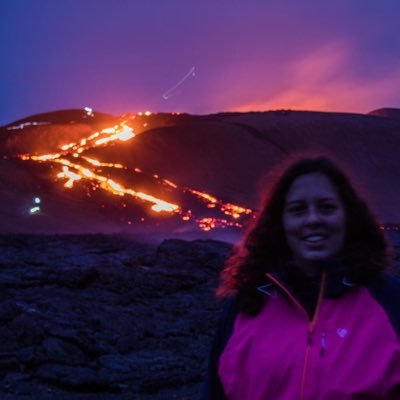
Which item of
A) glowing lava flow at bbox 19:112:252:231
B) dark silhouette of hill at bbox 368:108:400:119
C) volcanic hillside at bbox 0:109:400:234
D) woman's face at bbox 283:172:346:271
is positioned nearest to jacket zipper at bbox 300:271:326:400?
woman's face at bbox 283:172:346:271

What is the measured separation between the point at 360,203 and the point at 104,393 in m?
2.85

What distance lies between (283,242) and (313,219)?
18 cm

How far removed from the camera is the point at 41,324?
5016 mm

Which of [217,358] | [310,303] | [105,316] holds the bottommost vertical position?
[105,316]

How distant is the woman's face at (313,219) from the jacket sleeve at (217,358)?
0.21 metres

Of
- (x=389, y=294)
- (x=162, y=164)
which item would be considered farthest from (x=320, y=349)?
(x=162, y=164)

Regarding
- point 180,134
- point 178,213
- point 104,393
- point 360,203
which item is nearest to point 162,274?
point 104,393

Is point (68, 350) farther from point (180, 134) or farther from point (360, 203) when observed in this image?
point (180, 134)

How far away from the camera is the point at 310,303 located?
5.13 feet

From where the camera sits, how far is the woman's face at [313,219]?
5.60ft

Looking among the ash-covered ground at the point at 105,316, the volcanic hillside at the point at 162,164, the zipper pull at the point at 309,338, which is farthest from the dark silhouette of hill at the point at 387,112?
the zipper pull at the point at 309,338

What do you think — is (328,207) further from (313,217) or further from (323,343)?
(323,343)

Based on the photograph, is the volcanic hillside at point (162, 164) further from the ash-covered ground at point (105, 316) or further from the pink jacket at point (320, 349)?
the pink jacket at point (320, 349)

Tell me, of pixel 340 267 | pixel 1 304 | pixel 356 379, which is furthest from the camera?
pixel 1 304
